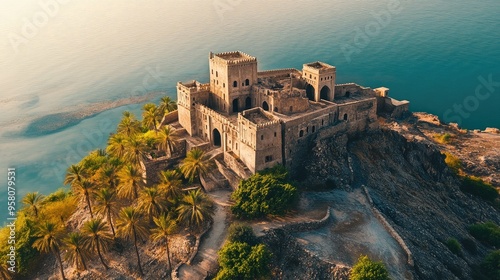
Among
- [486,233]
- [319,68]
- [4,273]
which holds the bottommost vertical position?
[486,233]

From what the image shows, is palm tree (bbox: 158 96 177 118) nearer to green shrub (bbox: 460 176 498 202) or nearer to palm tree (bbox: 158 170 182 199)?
palm tree (bbox: 158 170 182 199)

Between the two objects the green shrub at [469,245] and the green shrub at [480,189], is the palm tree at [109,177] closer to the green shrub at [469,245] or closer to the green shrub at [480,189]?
the green shrub at [469,245]

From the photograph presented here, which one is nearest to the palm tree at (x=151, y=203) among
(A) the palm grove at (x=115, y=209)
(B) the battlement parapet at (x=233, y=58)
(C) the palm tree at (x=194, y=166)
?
(A) the palm grove at (x=115, y=209)

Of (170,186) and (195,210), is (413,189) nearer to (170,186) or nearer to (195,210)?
(195,210)

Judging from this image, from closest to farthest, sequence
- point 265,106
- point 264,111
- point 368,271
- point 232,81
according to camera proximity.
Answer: point 368,271
point 264,111
point 232,81
point 265,106

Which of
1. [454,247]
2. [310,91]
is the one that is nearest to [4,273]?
[310,91]
